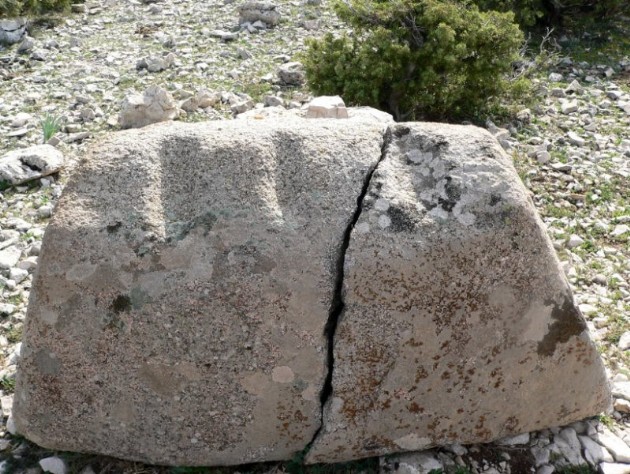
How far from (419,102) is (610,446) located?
3434 mm

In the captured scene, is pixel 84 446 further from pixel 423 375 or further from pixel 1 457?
pixel 423 375

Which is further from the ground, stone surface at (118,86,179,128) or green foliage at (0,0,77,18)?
stone surface at (118,86,179,128)

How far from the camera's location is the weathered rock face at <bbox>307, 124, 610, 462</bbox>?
271cm

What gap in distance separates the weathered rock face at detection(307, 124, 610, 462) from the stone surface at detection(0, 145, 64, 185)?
11.2 ft

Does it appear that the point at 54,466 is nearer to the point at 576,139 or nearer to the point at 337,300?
the point at 337,300

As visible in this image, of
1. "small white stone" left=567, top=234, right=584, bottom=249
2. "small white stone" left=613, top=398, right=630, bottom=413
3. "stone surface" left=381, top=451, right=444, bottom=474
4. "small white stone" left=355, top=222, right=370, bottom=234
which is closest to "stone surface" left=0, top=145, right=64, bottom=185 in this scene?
"small white stone" left=355, top=222, right=370, bottom=234

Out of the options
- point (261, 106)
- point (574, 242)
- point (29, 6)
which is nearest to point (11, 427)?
point (574, 242)

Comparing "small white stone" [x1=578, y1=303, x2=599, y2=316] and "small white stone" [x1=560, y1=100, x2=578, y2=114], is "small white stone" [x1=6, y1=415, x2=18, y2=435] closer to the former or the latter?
"small white stone" [x1=578, y1=303, x2=599, y2=316]

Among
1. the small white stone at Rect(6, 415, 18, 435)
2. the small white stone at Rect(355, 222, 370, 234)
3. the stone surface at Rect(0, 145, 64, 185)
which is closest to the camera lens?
the small white stone at Rect(355, 222, 370, 234)

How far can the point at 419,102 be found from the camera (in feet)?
19.4

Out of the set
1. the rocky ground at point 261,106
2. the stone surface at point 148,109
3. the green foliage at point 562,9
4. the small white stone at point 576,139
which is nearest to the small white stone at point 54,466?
the rocky ground at point 261,106

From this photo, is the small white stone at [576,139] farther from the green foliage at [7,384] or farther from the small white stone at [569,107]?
the green foliage at [7,384]

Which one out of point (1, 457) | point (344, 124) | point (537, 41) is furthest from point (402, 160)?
point (537, 41)

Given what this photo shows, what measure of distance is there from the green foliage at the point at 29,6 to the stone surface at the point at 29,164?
347cm
